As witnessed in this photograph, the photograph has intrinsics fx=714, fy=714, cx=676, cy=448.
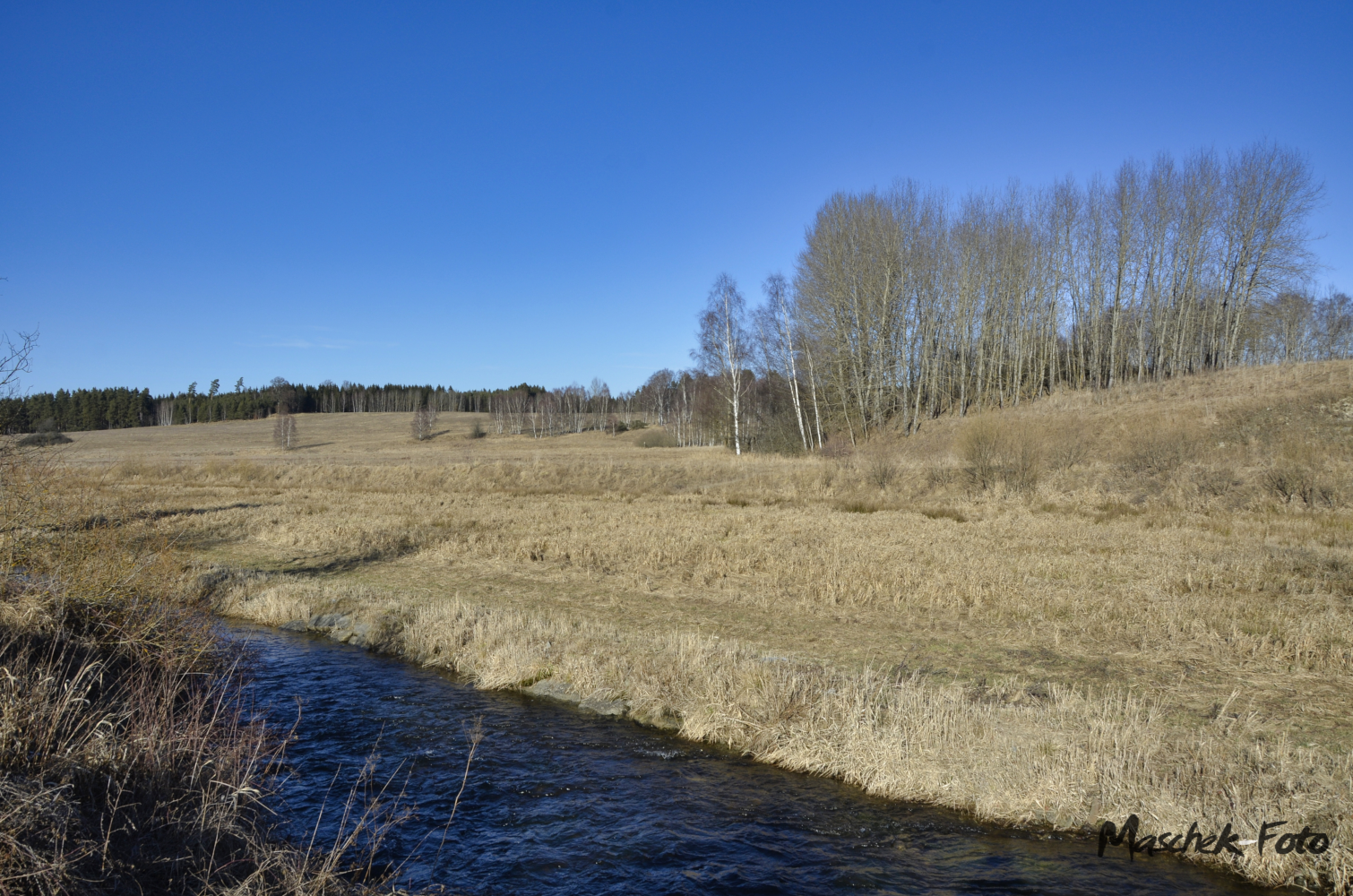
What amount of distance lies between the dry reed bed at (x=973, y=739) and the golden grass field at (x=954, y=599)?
0.03 meters

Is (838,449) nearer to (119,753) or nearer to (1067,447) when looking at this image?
(1067,447)

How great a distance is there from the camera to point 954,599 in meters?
14.0

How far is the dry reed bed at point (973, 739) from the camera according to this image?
6.37 metres

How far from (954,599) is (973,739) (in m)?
6.54

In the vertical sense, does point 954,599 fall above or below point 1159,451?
below

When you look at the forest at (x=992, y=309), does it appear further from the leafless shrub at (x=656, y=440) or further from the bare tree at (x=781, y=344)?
the leafless shrub at (x=656, y=440)

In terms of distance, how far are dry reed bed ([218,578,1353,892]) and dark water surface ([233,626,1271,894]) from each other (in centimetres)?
30

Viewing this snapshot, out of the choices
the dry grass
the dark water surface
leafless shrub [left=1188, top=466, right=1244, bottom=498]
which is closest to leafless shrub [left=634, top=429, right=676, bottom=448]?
leafless shrub [left=1188, top=466, right=1244, bottom=498]

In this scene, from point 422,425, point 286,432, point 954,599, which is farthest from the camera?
point 422,425

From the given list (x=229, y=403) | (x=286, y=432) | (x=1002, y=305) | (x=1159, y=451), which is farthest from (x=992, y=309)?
(x=229, y=403)

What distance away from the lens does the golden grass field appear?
24.2 ft

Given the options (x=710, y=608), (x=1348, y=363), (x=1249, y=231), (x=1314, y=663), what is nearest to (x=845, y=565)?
(x=710, y=608)

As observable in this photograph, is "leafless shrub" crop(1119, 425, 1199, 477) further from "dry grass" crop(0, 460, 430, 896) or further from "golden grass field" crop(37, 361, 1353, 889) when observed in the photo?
"dry grass" crop(0, 460, 430, 896)

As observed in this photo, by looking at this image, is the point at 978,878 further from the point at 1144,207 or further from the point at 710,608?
the point at 1144,207
